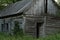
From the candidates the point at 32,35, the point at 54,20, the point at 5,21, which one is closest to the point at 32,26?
the point at 32,35

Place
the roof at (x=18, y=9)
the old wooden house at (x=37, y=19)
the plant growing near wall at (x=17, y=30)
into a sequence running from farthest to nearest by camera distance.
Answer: the roof at (x=18, y=9) → the old wooden house at (x=37, y=19) → the plant growing near wall at (x=17, y=30)

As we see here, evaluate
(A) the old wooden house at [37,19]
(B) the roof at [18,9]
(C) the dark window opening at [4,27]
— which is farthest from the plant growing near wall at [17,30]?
(C) the dark window opening at [4,27]

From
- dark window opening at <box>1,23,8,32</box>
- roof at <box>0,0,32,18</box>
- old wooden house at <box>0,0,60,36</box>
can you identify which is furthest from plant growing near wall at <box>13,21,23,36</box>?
dark window opening at <box>1,23,8,32</box>

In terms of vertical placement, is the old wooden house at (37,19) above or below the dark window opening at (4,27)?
above

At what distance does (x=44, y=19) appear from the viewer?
2861cm

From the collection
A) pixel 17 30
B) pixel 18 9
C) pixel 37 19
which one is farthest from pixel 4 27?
pixel 37 19

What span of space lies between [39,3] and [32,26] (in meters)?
2.83

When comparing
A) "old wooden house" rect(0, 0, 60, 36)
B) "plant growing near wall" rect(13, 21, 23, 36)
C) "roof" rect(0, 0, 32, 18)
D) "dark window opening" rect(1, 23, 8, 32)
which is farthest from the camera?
Result: "dark window opening" rect(1, 23, 8, 32)

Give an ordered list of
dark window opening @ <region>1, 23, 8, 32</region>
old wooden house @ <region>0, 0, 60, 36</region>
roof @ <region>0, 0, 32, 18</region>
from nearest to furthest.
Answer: old wooden house @ <region>0, 0, 60, 36</region> < roof @ <region>0, 0, 32, 18</region> < dark window opening @ <region>1, 23, 8, 32</region>

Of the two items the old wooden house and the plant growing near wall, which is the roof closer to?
the old wooden house

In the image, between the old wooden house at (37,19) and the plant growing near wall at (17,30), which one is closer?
the plant growing near wall at (17,30)

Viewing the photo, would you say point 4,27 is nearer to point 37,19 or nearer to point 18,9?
point 18,9

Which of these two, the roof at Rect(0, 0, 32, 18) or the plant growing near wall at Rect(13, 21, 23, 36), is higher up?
the roof at Rect(0, 0, 32, 18)

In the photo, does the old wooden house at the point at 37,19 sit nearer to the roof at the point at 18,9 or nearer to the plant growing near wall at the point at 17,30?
the roof at the point at 18,9
